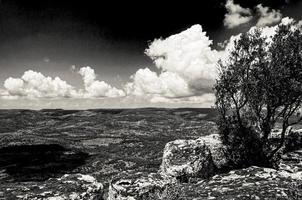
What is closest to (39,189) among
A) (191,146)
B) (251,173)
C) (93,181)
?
(93,181)

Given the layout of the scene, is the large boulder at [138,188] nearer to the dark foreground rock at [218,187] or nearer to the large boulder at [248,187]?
the dark foreground rock at [218,187]

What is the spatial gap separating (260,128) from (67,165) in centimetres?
17301

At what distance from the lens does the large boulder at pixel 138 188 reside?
1303 centimetres

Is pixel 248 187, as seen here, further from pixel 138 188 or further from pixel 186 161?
pixel 186 161

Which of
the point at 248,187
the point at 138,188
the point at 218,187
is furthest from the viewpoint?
the point at 218,187

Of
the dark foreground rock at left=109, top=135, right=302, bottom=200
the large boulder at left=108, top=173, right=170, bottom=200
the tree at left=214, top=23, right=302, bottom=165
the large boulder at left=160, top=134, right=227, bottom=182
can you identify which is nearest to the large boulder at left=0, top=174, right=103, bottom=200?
the large boulder at left=108, top=173, right=170, bottom=200

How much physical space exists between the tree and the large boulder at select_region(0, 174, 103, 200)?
72.6 ft

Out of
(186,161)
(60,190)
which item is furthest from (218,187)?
(186,161)

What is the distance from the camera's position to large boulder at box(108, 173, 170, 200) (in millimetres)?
13031

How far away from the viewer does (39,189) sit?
1272 centimetres

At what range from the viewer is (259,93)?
101ft

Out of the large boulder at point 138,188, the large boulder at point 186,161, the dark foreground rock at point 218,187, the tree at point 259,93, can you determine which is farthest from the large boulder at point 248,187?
the tree at point 259,93

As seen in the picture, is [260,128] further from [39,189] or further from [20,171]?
[20,171]

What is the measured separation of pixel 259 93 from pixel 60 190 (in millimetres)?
24189
